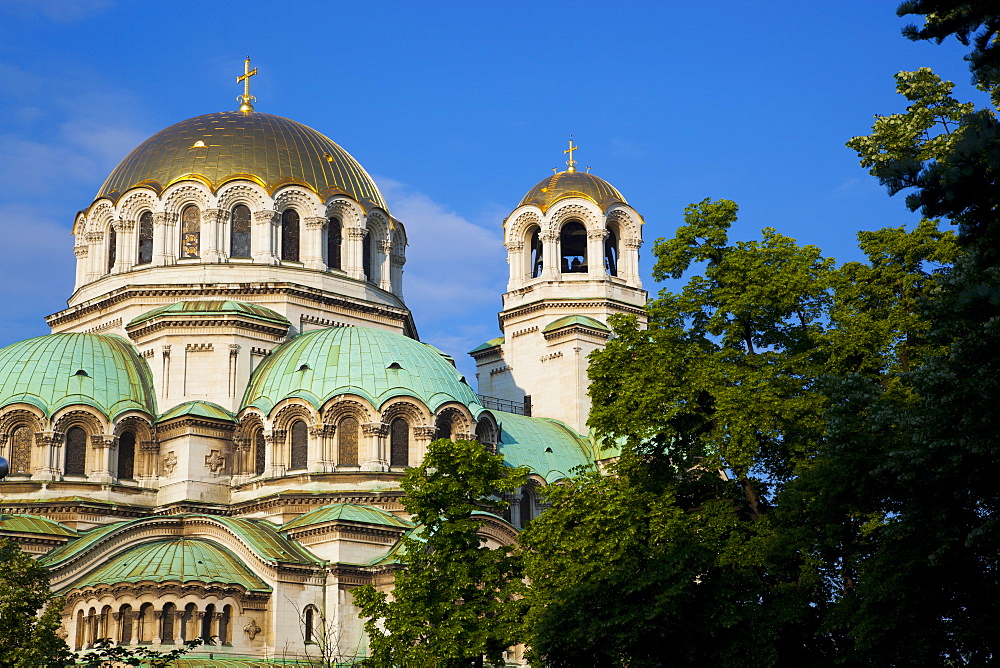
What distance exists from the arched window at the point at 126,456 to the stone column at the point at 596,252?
2009 centimetres

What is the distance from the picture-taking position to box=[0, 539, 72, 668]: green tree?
2919 centimetres

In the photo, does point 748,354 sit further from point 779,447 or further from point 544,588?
point 544,588

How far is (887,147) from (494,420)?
2485 centimetres

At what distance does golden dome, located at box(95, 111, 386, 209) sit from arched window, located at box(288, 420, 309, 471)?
412 inches

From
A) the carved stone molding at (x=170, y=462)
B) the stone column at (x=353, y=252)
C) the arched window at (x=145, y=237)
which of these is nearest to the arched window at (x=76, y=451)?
the carved stone molding at (x=170, y=462)

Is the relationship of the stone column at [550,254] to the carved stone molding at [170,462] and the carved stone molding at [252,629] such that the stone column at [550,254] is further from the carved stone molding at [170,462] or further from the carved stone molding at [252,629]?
the carved stone molding at [252,629]

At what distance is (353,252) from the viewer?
5603 cm

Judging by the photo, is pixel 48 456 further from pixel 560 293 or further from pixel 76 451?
pixel 560 293

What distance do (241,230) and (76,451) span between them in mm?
11081

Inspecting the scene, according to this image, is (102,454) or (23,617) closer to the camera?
(23,617)

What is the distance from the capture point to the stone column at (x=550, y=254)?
59562mm

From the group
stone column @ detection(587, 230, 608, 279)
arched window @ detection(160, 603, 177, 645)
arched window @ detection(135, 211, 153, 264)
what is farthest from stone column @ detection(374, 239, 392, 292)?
arched window @ detection(160, 603, 177, 645)

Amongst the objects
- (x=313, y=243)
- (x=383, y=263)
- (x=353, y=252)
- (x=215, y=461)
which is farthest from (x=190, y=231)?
(x=215, y=461)

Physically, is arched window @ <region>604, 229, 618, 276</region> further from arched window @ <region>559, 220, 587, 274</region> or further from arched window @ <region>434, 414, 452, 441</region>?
arched window @ <region>434, 414, 452, 441</region>
